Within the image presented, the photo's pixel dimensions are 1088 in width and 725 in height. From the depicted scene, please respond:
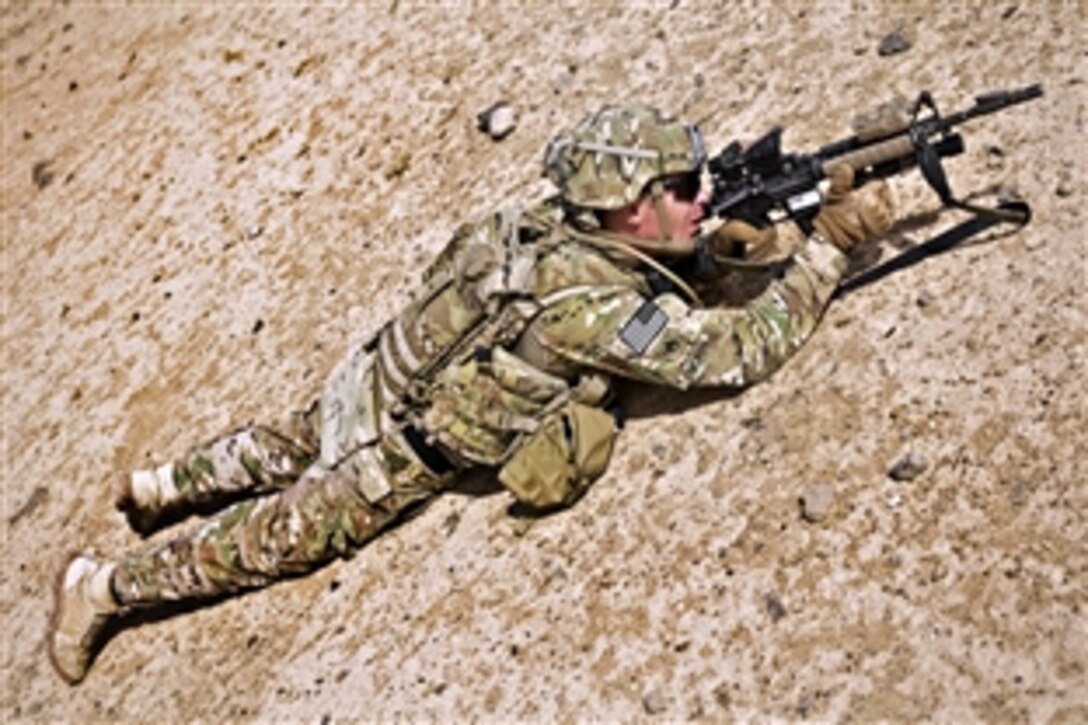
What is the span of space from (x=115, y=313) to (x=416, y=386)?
140 inches

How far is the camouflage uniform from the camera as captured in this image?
596 cm

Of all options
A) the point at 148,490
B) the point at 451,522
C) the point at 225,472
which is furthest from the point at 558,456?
the point at 148,490

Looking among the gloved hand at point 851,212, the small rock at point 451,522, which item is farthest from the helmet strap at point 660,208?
the small rock at point 451,522

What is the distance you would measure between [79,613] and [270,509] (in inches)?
46.8

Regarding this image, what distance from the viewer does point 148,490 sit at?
7445 mm

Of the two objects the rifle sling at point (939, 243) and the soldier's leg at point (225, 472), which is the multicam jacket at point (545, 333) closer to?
the rifle sling at point (939, 243)

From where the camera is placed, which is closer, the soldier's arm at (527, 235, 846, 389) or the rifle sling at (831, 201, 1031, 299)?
the soldier's arm at (527, 235, 846, 389)

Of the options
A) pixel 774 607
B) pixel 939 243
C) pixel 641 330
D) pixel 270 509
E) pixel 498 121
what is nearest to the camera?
pixel 774 607

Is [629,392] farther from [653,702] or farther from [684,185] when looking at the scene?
[653,702]

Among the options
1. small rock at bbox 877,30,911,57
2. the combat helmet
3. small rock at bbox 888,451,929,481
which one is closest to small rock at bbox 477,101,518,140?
small rock at bbox 877,30,911,57

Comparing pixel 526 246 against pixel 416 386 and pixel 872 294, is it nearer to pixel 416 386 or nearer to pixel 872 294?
pixel 416 386

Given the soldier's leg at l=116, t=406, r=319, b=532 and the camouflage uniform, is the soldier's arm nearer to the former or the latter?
the camouflage uniform

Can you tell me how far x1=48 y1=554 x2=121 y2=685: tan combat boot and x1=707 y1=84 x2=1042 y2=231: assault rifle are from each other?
3202 millimetres

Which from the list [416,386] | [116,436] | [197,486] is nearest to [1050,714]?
[416,386]
